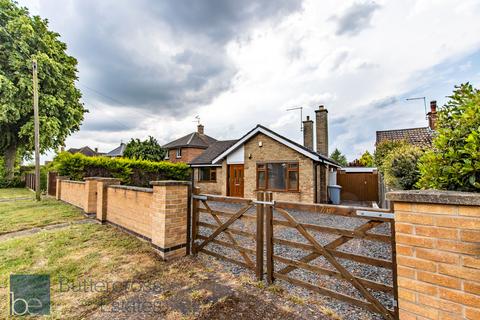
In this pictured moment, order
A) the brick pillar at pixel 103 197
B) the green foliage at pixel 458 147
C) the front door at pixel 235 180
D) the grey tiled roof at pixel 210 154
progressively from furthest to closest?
the grey tiled roof at pixel 210 154
the front door at pixel 235 180
the brick pillar at pixel 103 197
the green foliage at pixel 458 147

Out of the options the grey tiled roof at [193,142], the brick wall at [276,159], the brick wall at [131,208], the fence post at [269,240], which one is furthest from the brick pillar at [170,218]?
the grey tiled roof at [193,142]

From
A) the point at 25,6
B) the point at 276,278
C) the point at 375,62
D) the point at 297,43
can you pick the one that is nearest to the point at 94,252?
the point at 276,278

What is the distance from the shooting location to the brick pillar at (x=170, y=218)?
421 centimetres

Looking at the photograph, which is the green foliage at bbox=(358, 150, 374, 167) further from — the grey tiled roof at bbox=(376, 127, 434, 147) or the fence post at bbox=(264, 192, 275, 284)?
the fence post at bbox=(264, 192, 275, 284)

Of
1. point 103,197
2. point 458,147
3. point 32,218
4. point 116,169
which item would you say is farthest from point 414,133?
point 32,218

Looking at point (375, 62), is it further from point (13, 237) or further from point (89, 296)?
point (13, 237)

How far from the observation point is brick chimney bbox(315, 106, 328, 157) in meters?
15.8

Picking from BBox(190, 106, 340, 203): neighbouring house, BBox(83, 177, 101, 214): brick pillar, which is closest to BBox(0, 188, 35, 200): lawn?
BBox(83, 177, 101, 214): brick pillar

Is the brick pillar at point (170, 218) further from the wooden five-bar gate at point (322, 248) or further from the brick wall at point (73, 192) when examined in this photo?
the brick wall at point (73, 192)

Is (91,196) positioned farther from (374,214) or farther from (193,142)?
(193,142)

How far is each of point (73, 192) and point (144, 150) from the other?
1375cm

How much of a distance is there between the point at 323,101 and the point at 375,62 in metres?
7.97

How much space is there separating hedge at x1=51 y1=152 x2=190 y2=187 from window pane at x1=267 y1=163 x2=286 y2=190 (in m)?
9.24

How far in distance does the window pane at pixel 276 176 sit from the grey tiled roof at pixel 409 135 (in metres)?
11.2
